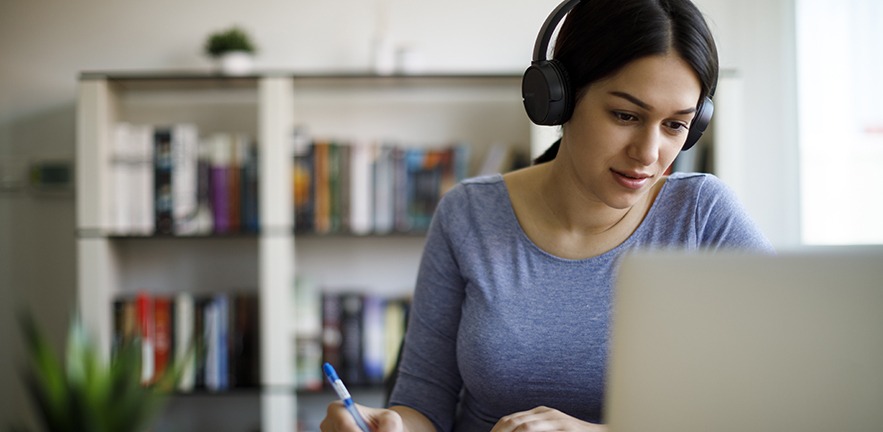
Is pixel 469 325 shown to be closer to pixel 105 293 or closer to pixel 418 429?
pixel 418 429

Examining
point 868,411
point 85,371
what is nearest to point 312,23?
point 85,371

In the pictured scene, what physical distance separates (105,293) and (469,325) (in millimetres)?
1792

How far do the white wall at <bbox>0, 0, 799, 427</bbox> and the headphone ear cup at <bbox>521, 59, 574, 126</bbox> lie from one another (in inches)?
66.7

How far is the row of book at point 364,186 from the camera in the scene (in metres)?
2.68

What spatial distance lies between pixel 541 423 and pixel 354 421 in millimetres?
200

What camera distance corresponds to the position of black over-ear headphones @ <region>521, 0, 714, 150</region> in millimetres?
1150

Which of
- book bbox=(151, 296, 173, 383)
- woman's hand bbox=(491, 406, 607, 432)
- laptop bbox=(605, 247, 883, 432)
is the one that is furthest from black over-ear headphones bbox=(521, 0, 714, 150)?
book bbox=(151, 296, 173, 383)

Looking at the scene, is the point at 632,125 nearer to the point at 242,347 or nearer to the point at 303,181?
the point at 303,181

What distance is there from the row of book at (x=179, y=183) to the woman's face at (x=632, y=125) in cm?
172

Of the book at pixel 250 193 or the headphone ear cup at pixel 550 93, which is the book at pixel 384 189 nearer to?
the book at pixel 250 193

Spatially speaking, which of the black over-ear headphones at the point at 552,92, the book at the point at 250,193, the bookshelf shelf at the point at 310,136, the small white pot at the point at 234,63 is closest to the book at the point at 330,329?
the bookshelf shelf at the point at 310,136

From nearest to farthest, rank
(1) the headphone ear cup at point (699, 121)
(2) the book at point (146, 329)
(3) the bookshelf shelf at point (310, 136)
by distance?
1. (1) the headphone ear cup at point (699, 121)
2. (2) the book at point (146, 329)
3. (3) the bookshelf shelf at point (310, 136)

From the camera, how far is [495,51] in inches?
113

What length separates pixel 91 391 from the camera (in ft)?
7.64
